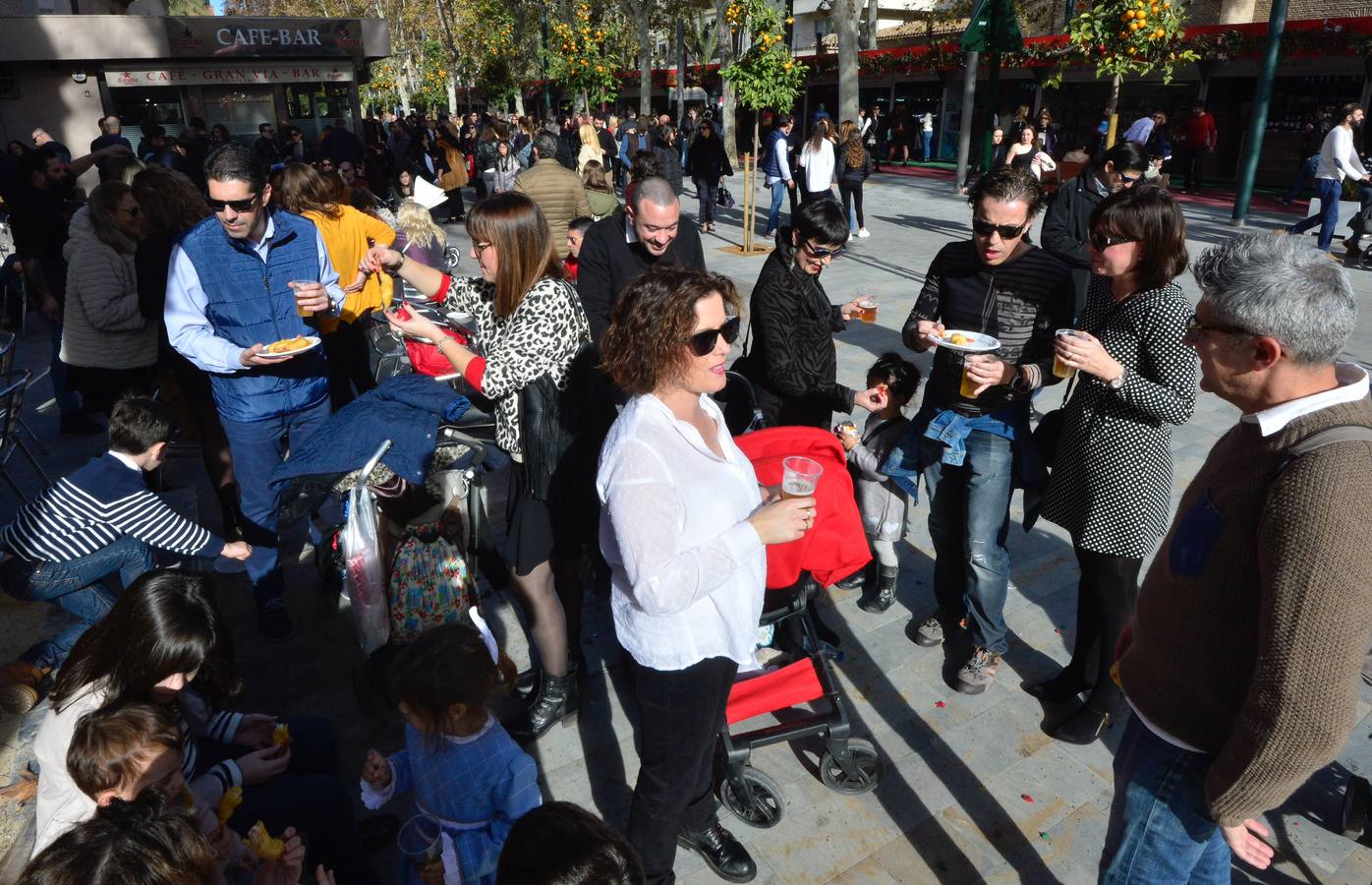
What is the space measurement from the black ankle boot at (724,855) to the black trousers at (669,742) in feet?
0.87

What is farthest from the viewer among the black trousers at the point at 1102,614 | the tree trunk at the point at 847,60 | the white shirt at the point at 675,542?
the tree trunk at the point at 847,60

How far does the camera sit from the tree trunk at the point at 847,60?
1692 cm

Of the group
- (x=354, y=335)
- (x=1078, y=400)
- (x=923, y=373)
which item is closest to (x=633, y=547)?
(x=1078, y=400)

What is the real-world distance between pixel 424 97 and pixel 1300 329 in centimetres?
4984

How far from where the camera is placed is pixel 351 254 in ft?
16.6

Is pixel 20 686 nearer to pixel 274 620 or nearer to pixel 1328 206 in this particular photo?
pixel 274 620

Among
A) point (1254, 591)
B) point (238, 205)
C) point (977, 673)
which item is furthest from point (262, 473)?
point (1254, 591)

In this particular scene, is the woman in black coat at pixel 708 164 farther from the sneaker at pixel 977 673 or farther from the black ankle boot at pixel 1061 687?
the black ankle boot at pixel 1061 687

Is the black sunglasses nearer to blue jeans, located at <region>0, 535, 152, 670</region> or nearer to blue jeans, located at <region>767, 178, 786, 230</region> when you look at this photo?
blue jeans, located at <region>0, 535, 152, 670</region>

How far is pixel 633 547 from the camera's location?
1997 mm

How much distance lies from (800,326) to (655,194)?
928 millimetres

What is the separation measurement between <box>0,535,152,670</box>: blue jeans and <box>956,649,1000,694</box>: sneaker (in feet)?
11.6

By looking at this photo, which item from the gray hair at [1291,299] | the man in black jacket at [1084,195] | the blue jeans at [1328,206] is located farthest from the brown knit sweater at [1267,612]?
the blue jeans at [1328,206]

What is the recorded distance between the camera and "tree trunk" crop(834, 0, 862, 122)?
666 inches
